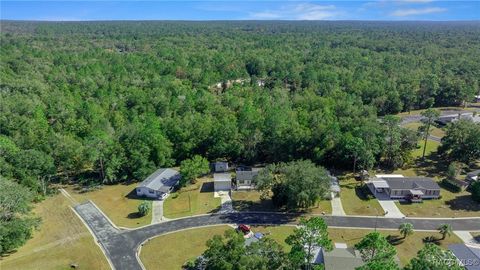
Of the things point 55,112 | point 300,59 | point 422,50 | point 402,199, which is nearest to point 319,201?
point 402,199

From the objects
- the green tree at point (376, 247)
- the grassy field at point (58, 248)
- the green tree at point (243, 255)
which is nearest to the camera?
the green tree at point (243, 255)

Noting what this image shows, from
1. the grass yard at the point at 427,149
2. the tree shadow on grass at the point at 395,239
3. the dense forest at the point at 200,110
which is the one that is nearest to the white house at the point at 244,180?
the dense forest at the point at 200,110

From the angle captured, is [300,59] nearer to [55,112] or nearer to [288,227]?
[55,112]

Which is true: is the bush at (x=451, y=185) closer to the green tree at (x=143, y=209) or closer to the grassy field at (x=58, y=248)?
the green tree at (x=143, y=209)

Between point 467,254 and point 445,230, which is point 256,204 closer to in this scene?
point 445,230

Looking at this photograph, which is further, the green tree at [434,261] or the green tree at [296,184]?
the green tree at [296,184]

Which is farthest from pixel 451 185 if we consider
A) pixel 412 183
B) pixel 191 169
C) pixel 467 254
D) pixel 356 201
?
pixel 191 169

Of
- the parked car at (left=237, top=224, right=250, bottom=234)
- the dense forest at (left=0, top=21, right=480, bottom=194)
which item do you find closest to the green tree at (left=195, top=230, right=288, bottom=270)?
the parked car at (left=237, top=224, right=250, bottom=234)
